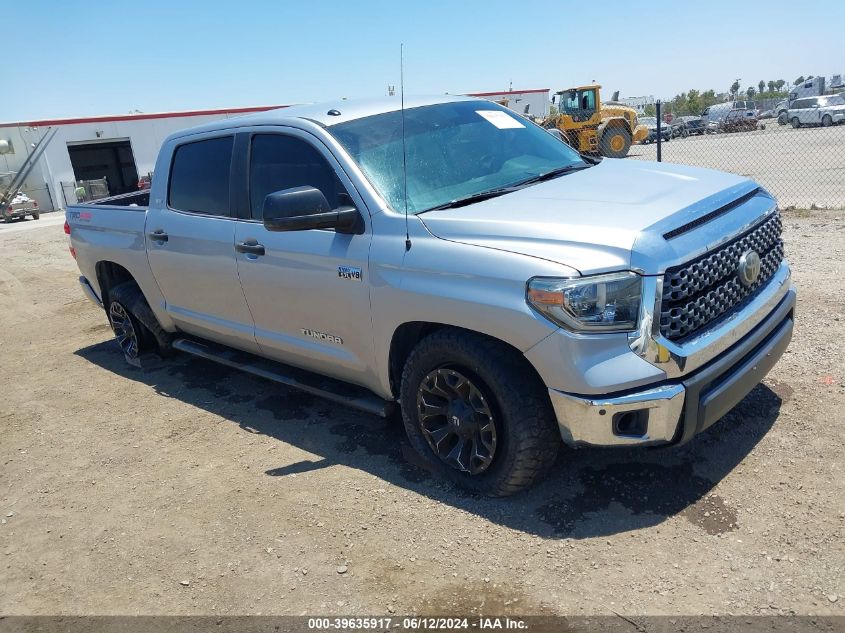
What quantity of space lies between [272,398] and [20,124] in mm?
32555

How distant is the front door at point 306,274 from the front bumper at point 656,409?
4.08 feet

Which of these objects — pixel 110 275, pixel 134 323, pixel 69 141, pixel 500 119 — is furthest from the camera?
pixel 69 141

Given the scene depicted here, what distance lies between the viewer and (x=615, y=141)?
84.3ft

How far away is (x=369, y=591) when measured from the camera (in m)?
2.89

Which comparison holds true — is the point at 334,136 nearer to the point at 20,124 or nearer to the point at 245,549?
the point at 245,549

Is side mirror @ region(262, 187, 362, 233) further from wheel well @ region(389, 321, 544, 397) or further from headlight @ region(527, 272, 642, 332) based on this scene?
headlight @ region(527, 272, 642, 332)

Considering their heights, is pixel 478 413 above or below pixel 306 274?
below

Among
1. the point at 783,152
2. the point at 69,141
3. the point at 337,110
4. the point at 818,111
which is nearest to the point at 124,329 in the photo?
the point at 337,110

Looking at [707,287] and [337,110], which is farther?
[337,110]

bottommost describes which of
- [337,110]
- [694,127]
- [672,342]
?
[694,127]

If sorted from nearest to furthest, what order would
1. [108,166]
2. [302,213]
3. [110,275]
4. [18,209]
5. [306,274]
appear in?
[302,213]
[306,274]
[110,275]
[18,209]
[108,166]

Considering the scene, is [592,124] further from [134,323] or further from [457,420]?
[457,420]

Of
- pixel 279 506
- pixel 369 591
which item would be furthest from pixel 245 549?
pixel 369 591

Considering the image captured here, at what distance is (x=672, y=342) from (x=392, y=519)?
5.25 ft
